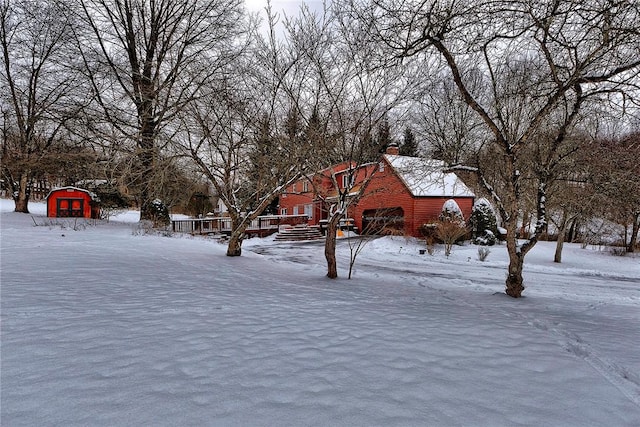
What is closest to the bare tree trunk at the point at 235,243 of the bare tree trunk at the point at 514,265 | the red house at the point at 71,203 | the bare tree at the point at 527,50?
the bare tree at the point at 527,50

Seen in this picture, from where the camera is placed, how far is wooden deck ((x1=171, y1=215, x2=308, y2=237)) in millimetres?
19953

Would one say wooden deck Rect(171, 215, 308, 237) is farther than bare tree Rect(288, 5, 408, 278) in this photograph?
Yes

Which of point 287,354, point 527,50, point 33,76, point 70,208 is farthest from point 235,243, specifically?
point 33,76

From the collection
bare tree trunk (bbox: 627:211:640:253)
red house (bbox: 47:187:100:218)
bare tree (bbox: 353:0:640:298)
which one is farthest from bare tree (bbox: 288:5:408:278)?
bare tree trunk (bbox: 627:211:640:253)

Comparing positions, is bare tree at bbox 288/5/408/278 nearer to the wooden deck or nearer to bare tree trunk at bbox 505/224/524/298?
bare tree trunk at bbox 505/224/524/298

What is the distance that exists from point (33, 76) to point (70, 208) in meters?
6.61

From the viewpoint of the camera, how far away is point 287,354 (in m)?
2.94

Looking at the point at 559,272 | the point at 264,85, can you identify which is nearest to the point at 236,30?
the point at 264,85

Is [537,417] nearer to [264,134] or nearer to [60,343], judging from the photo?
[60,343]

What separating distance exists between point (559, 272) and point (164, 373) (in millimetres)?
13448

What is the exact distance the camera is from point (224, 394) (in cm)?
220

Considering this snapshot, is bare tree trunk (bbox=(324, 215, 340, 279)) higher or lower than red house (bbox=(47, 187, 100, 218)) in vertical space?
lower

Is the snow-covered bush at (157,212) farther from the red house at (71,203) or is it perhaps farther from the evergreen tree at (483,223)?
the evergreen tree at (483,223)

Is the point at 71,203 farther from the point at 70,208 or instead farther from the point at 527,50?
the point at 527,50
